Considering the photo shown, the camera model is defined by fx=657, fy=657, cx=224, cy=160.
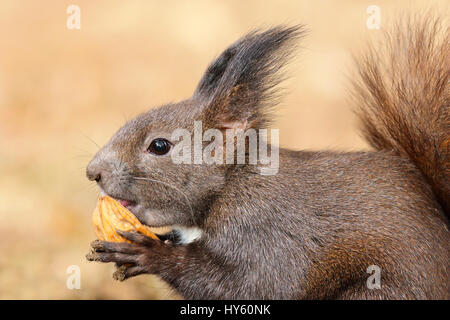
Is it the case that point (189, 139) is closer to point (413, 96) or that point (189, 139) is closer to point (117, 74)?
point (413, 96)

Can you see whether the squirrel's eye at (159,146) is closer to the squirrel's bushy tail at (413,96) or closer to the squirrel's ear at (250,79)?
the squirrel's ear at (250,79)

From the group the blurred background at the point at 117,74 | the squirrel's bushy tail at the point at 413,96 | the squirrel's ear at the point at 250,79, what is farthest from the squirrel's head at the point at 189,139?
the blurred background at the point at 117,74

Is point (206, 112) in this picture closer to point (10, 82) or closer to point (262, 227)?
point (262, 227)

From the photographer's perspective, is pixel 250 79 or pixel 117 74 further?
pixel 117 74

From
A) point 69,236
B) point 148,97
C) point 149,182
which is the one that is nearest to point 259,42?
point 149,182

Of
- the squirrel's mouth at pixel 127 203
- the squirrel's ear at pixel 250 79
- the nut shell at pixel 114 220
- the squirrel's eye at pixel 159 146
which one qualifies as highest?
the squirrel's ear at pixel 250 79

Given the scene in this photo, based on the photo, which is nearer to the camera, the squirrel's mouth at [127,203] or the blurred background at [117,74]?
the squirrel's mouth at [127,203]

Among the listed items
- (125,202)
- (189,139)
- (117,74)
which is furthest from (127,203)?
(117,74)
